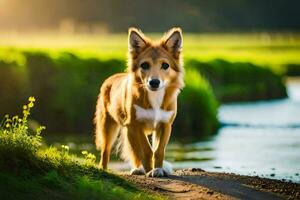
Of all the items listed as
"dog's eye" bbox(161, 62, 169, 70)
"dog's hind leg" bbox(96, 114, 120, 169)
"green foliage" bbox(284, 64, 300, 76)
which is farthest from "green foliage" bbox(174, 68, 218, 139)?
"green foliage" bbox(284, 64, 300, 76)

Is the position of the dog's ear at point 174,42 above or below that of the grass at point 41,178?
above

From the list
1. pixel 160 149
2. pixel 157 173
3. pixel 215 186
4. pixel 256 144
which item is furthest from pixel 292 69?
pixel 215 186

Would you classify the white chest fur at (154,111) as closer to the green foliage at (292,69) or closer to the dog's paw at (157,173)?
the dog's paw at (157,173)

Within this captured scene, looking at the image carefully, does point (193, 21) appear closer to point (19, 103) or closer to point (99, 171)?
point (19, 103)

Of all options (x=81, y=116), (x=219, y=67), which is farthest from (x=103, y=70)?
(x=219, y=67)

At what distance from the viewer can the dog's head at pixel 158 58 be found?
437 inches

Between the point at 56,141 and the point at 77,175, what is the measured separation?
9441mm

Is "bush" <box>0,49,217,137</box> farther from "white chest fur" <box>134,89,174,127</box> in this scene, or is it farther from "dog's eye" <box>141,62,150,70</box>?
"dog's eye" <box>141,62,150,70</box>

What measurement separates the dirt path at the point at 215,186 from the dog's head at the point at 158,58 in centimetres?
110

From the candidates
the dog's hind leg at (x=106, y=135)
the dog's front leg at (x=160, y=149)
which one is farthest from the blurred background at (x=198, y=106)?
the dog's front leg at (x=160, y=149)

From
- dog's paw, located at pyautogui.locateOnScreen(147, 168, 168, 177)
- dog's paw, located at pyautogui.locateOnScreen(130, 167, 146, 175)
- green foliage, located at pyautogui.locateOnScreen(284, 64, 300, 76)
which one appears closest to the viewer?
dog's paw, located at pyautogui.locateOnScreen(147, 168, 168, 177)

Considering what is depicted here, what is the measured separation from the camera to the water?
14605mm

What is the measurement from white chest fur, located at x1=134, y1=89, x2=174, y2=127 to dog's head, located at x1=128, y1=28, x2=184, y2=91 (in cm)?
15

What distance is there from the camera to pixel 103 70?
23109 millimetres
